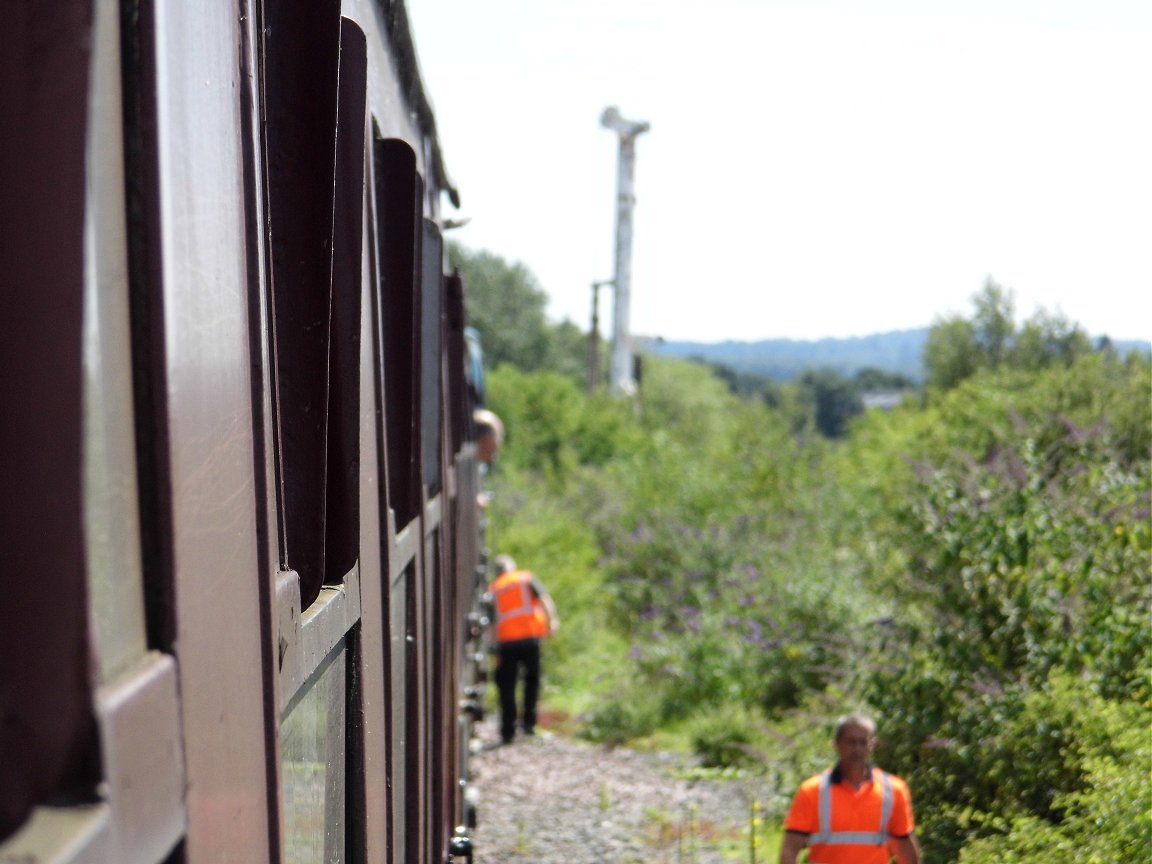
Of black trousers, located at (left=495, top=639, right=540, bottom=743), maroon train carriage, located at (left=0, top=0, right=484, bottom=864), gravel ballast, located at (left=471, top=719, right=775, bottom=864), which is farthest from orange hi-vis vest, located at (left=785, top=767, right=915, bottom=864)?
black trousers, located at (left=495, top=639, right=540, bottom=743)

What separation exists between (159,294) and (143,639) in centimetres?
24

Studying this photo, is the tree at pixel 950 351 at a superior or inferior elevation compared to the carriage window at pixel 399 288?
inferior

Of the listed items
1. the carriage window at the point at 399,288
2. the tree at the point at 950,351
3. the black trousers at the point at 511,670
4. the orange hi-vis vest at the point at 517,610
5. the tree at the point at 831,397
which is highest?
the carriage window at the point at 399,288

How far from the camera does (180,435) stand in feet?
3.50

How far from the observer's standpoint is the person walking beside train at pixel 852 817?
5812 millimetres

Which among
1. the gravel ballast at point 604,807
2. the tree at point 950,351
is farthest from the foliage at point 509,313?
the gravel ballast at point 604,807

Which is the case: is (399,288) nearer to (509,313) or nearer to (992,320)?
(992,320)

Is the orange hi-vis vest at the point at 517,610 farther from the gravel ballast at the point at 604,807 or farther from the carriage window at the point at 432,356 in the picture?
the carriage window at the point at 432,356

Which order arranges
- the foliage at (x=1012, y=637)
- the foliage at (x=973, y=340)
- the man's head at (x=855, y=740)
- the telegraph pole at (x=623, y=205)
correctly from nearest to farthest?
1. the man's head at (x=855, y=740)
2. the foliage at (x=1012, y=637)
3. the telegraph pole at (x=623, y=205)
4. the foliage at (x=973, y=340)

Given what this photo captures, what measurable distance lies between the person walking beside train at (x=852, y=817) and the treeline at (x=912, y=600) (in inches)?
32.3

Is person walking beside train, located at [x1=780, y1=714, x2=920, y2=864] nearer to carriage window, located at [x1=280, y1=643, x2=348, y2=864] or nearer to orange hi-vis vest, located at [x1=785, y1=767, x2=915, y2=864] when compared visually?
orange hi-vis vest, located at [x1=785, y1=767, x2=915, y2=864]

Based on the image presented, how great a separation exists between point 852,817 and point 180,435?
520 cm

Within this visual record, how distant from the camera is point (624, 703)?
46.4 feet

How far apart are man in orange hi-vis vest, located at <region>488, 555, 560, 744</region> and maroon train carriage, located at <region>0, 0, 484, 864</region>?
1098cm
